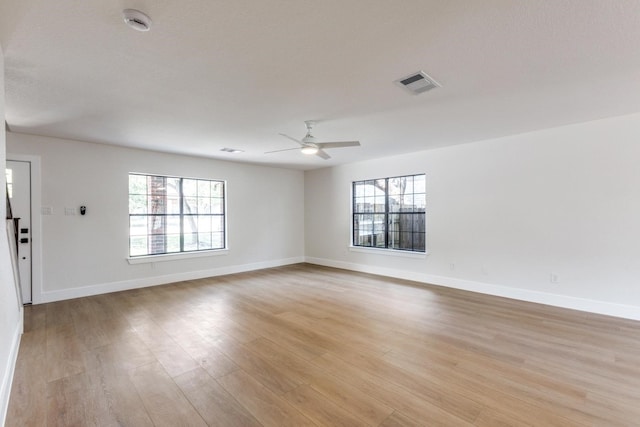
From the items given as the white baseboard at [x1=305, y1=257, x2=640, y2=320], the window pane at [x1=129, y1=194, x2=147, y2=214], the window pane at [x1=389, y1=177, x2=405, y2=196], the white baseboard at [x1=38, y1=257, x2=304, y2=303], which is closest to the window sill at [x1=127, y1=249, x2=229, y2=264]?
the white baseboard at [x1=38, y1=257, x2=304, y2=303]

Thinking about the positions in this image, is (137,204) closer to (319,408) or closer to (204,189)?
(204,189)

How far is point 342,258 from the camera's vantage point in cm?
718

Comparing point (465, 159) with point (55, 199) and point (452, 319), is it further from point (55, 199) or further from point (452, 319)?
point (55, 199)

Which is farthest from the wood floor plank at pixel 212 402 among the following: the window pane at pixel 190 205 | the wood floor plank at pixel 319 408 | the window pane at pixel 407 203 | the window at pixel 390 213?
the window pane at pixel 407 203

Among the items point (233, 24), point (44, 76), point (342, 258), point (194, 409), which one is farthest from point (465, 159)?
point (44, 76)

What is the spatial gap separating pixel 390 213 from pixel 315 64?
14.6 ft

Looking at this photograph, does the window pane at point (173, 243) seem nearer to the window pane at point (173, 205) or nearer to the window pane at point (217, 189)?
the window pane at point (173, 205)

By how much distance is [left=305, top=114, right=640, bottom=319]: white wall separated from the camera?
12.3 feet

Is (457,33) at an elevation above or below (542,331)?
above

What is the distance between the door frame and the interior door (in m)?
0.04

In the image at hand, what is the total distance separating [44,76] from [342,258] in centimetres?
600

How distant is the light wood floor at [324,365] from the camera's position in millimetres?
1988

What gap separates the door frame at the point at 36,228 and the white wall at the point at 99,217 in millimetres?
39

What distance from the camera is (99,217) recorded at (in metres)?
5.00
